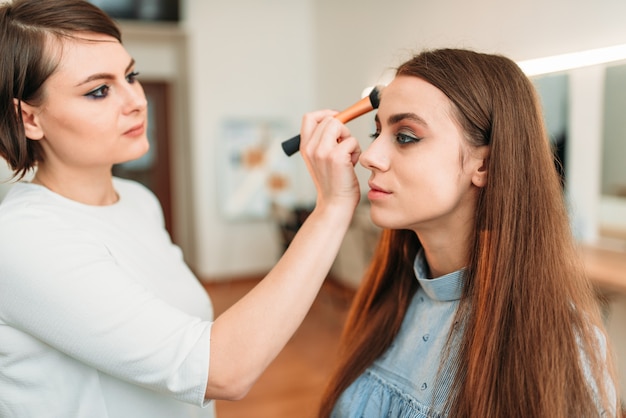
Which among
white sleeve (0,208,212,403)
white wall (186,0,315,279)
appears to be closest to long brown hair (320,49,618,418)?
white sleeve (0,208,212,403)

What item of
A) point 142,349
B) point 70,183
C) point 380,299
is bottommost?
point 380,299

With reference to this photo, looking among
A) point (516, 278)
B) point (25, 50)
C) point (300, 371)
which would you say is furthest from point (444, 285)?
point (300, 371)

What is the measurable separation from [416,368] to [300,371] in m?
2.36

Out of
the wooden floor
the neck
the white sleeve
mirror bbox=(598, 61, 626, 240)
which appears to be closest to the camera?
the white sleeve

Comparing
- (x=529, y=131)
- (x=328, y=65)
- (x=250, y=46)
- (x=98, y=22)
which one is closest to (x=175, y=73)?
(x=250, y=46)

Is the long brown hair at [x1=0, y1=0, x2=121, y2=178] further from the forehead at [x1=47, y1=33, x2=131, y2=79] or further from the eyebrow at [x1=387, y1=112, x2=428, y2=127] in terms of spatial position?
the eyebrow at [x1=387, y1=112, x2=428, y2=127]

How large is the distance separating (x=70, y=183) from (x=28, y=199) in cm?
12

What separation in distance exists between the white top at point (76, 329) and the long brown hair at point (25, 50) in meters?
0.11

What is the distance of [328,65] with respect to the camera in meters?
5.19

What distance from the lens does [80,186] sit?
1046mm

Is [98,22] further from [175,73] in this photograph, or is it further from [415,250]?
[175,73]

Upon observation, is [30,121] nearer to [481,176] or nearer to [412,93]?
[412,93]

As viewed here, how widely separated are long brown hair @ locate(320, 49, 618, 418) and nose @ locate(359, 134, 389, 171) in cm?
14

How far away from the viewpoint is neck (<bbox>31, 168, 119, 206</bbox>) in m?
1.02
